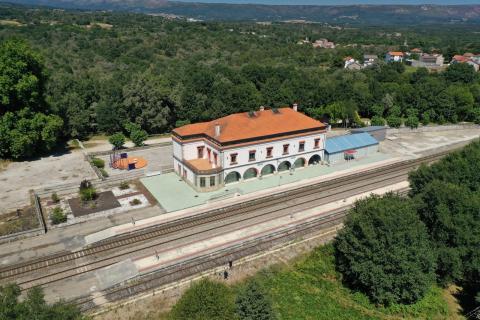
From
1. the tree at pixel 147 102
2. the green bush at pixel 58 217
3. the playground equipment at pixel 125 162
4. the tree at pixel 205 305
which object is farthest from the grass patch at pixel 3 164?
the tree at pixel 205 305

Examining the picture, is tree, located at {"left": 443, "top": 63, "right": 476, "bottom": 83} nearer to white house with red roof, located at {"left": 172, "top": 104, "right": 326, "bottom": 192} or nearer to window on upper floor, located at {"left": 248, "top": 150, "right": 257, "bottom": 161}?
white house with red roof, located at {"left": 172, "top": 104, "right": 326, "bottom": 192}

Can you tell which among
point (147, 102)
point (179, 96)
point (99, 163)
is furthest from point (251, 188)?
point (179, 96)

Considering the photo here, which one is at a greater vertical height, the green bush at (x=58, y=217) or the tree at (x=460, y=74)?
the tree at (x=460, y=74)

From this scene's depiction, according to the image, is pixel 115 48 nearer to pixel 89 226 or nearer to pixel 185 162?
pixel 185 162

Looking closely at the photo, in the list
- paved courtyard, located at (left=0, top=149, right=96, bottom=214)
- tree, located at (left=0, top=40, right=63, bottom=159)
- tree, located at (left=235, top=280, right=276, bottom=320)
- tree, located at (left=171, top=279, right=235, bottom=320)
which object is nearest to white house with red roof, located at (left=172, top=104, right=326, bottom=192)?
paved courtyard, located at (left=0, top=149, right=96, bottom=214)

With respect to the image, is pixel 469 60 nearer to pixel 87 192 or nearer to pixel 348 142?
pixel 348 142

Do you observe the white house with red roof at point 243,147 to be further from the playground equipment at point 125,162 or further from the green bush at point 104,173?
the green bush at point 104,173
